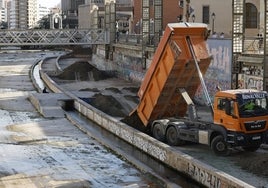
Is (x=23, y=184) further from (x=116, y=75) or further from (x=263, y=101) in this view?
(x=116, y=75)

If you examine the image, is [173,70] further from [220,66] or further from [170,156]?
[220,66]

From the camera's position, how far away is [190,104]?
19.5 meters

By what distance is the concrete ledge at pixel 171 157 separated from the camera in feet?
44.5

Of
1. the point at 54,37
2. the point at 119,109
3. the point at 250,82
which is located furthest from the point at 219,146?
the point at 54,37

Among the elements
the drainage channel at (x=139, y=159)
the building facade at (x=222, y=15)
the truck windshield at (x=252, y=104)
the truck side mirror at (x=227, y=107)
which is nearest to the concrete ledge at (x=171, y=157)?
the drainage channel at (x=139, y=159)

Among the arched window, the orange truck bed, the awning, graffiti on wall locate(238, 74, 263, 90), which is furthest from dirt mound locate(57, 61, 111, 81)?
the orange truck bed

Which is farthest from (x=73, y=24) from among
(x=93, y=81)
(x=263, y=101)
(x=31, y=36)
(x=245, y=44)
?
(x=263, y=101)

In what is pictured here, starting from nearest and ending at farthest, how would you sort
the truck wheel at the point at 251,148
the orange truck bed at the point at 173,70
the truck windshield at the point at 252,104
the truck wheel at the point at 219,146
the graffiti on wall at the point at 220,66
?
the truck windshield at the point at 252,104 → the truck wheel at the point at 219,146 → the truck wheel at the point at 251,148 → the orange truck bed at the point at 173,70 → the graffiti on wall at the point at 220,66

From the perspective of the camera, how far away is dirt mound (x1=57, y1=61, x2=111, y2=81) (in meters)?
52.1

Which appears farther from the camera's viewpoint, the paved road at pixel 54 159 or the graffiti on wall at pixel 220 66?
the graffiti on wall at pixel 220 66

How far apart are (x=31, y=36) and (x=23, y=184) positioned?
155 feet

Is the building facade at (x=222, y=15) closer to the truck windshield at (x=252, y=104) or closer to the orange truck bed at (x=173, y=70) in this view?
the orange truck bed at (x=173, y=70)

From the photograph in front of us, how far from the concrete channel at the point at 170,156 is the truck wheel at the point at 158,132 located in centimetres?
84

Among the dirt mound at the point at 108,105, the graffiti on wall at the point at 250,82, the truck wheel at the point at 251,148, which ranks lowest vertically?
the truck wheel at the point at 251,148
